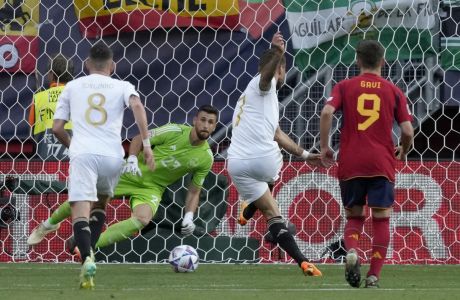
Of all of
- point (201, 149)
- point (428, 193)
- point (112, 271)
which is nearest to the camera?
point (112, 271)

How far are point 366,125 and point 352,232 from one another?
672 millimetres

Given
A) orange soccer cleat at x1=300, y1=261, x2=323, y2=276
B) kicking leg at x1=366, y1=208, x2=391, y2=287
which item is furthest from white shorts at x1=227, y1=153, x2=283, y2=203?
kicking leg at x1=366, y1=208, x2=391, y2=287

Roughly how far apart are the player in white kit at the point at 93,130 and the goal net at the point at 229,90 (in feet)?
11.4

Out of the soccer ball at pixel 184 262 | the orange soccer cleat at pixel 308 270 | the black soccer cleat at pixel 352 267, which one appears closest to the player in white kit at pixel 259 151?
the orange soccer cleat at pixel 308 270

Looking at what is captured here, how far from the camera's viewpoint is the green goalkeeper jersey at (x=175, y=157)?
11164 mm

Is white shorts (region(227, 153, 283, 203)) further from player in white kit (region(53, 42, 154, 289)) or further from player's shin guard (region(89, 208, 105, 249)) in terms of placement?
player in white kit (region(53, 42, 154, 289))

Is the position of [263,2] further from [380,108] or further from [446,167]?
[380,108]

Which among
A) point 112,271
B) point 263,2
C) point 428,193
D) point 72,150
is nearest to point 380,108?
point 72,150

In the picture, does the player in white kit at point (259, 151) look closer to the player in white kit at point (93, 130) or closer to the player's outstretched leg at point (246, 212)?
the player's outstretched leg at point (246, 212)

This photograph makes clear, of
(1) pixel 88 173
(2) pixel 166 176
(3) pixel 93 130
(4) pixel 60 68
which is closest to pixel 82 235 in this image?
(1) pixel 88 173

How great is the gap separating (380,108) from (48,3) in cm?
576

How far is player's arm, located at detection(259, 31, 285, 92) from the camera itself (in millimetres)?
9039

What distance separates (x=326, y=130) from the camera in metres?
8.21

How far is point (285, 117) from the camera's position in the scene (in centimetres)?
1288
